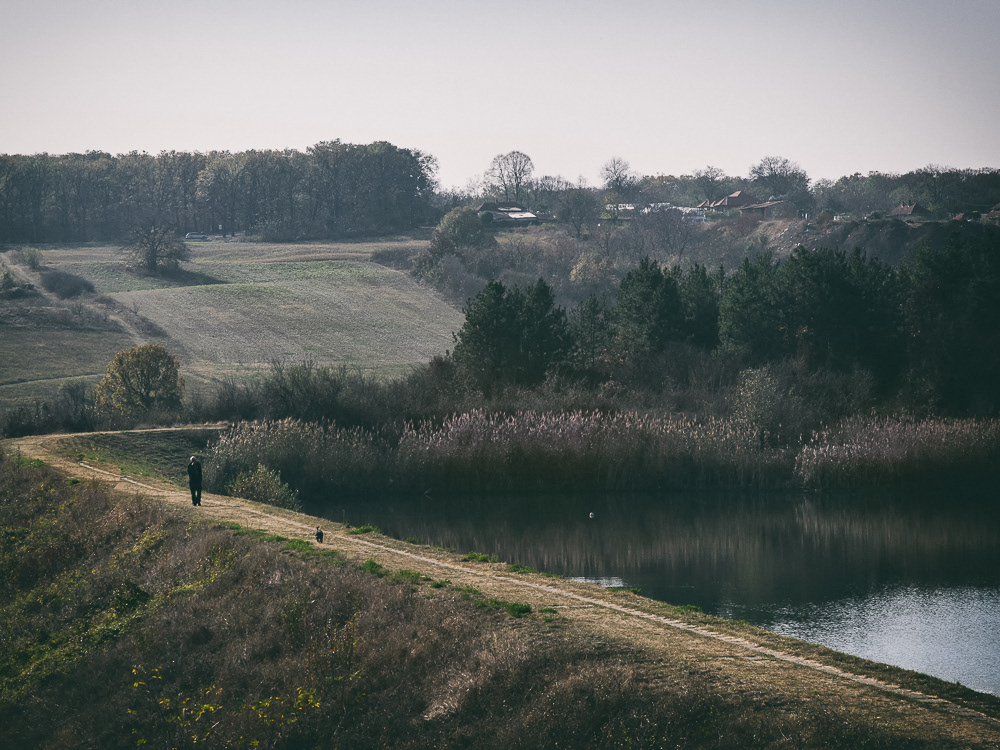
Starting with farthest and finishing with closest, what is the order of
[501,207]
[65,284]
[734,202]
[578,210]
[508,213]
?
[734,202], [501,207], [508,213], [578,210], [65,284]

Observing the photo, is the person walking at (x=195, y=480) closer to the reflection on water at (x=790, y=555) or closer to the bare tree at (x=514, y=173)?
the reflection on water at (x=790, y=555)

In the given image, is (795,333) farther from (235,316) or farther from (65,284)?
(65,284)

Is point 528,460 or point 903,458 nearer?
point 903,458

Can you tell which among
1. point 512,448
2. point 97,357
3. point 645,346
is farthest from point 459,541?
point 97,357

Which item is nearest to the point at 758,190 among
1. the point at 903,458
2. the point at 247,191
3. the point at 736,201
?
the point at 736,201

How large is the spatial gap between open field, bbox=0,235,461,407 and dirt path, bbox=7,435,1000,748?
37.4 metres

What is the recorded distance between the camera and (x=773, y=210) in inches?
4830

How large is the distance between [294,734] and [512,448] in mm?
21539

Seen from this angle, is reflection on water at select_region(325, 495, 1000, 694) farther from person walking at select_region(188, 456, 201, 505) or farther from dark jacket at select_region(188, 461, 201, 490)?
dark jacket at select_region(188, 461, 201, 490)

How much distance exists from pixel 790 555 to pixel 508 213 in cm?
9822

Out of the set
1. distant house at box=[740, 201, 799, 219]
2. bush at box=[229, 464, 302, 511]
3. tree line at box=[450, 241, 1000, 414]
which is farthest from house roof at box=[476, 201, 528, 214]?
bush at box=[229, 464, 302, 511]

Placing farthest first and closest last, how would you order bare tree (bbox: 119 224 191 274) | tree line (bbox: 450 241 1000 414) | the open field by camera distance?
1. bare tree (bbox: 119 224 191 274)
2. the open field
3. tree line (bbox: 450 241 1000 414)

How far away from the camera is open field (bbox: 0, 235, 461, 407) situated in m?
60.6

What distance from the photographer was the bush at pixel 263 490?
3117 cm
